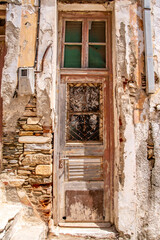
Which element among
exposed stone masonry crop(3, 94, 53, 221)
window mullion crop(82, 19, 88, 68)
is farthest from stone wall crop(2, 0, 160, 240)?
window mullion crop(82, 19, 88, 68)

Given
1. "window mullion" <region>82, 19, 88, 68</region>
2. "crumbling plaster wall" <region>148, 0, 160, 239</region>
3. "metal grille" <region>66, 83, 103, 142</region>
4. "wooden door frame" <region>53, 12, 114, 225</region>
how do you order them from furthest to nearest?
"window mullion" <region>82, 19, 88, 68</region>
"metal grille" <region>66, 83, 103, 142</region>
"wooden door frame" <region>53, 12, 114, 225</region>
"crumbling plaster wall" <region>148, 0, 160, 239</region>

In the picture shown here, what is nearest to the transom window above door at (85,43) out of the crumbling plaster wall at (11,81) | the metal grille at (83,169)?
the crumbling plaster wall at (11,81)

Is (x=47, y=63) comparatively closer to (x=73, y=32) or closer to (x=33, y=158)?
(x=73, y=32)

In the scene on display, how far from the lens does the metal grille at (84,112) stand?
122 inches

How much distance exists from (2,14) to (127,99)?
2349 millimetres

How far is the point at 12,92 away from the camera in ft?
9.26

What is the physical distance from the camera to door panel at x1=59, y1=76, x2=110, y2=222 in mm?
2984

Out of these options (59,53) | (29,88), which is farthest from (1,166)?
(59,53)

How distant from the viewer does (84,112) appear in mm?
3121

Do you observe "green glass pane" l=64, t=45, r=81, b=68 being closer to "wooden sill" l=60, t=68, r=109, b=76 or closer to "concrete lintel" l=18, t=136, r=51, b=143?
"wooden sill" l=60, t=68, r=109, b=76

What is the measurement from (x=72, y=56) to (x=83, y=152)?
1545 mm

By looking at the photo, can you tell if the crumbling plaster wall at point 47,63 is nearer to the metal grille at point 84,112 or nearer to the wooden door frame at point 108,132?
the wooden door frame at point 108,132

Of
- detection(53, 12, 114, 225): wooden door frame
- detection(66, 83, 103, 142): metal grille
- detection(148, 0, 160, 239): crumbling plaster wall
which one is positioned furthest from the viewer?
detection(66, 83, 103, 142): metal grille

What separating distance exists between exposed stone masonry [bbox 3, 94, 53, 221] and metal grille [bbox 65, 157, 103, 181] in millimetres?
364
